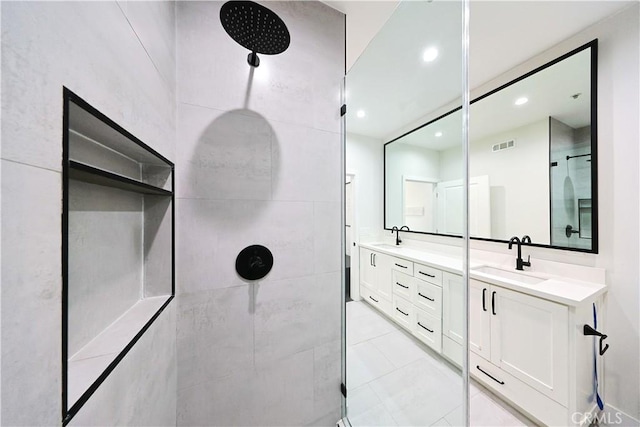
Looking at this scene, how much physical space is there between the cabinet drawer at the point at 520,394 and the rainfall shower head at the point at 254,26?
242cm

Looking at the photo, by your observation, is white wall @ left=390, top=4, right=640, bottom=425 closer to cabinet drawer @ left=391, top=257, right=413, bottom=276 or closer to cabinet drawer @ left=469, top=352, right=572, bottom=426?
cabinet drawer @ left=391, top=257, right=413, bottom=276

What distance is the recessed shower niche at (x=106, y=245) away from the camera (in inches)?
15.4

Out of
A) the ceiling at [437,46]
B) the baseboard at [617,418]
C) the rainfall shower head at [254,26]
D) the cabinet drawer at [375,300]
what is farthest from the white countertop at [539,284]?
the rainfall shower head at [254,26]

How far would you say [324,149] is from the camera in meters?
1.16

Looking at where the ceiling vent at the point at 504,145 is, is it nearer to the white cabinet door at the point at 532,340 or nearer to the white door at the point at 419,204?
the white door at the point at 419,204

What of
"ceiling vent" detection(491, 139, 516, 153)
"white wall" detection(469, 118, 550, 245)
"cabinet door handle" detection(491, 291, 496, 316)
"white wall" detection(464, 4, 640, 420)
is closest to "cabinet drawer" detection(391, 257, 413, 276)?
"cabinet door handle" detection(491, 291, 496, 316)

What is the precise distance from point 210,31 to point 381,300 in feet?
6.75

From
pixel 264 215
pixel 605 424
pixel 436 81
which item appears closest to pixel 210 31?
pixel 264 215

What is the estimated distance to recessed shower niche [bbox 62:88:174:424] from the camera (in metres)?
0.39

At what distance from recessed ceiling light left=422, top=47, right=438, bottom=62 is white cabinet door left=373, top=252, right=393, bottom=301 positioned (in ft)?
4.50

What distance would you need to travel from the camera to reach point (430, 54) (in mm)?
1142

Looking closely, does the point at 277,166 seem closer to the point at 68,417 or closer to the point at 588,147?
the point at 68,417

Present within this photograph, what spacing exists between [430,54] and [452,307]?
1422mm

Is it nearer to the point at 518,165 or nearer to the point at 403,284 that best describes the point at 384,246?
the point at 403,284
